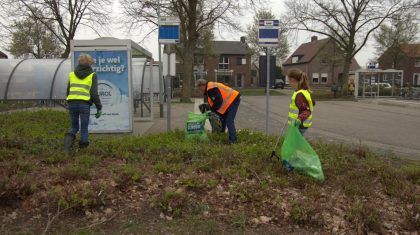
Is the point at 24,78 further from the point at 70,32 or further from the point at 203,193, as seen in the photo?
the point at 203,193

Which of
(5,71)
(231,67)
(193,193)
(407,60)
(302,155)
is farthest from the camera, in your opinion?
(231,67)

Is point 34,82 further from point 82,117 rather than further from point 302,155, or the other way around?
point 302,155

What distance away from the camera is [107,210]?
4238 millimetres

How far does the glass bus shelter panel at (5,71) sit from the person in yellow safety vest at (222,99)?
1218 centimetres

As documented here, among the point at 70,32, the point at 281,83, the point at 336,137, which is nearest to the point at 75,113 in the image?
the point at 336,137

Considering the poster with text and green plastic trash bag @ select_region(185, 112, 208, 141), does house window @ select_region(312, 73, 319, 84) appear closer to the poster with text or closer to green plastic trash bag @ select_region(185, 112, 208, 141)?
the poster with text

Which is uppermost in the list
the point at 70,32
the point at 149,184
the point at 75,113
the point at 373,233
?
the point at 70,32

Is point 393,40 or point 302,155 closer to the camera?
point 302,155

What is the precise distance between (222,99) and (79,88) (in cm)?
252

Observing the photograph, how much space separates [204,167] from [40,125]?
19.2ft

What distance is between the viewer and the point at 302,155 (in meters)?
5.23

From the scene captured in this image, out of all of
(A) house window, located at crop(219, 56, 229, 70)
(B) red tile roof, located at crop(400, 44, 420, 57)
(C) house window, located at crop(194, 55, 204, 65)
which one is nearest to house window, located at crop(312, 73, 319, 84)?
(A) house window, located at crop(219, 56, 229, 70)

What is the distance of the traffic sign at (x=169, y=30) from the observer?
28.8 feet

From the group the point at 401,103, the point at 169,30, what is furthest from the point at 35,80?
the point at 401,103
